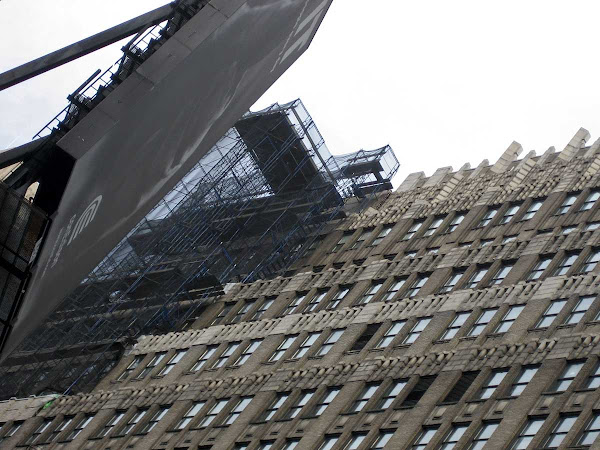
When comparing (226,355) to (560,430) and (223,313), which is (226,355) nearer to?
(223,313)

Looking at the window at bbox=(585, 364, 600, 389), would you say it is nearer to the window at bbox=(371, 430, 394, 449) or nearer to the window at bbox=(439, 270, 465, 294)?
the window at bbox=(371, 430, 394, 449)

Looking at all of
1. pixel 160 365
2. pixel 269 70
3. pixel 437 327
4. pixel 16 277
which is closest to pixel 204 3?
pixel 16 277

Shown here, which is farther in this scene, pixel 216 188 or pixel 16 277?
pixel 216 188

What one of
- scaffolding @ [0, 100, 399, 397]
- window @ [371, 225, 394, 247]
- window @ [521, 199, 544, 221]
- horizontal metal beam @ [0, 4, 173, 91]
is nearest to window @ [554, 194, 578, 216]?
window @ [521, 199, 544, 221]

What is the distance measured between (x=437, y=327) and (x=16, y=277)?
1139 inches

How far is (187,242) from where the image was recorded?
80.2 m

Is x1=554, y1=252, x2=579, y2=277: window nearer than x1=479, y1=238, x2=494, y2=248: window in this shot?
Yes

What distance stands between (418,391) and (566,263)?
34.0ft

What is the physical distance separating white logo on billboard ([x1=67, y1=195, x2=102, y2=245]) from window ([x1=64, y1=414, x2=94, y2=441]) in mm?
30370

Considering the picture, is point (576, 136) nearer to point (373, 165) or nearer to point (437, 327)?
point (373, 165)

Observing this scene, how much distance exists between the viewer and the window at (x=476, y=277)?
211 feet

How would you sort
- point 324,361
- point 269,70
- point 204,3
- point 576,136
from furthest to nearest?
point 576,136
point 324,361
point 269,70
point 204,3

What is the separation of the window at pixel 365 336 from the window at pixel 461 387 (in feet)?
25.8

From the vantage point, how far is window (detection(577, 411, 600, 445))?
157 feet
